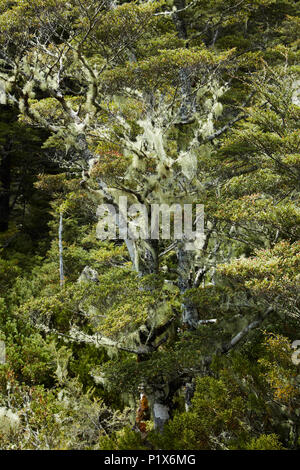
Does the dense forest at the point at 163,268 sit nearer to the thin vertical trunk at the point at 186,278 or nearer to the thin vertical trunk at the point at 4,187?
the thin vertical trunk at the point at 186,278

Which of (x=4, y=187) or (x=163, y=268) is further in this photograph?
(x=4, y=187)

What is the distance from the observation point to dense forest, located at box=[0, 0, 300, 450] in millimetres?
4594

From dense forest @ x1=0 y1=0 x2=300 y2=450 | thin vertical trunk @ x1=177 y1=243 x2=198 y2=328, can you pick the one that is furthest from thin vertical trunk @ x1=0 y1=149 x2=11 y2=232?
thin vertical trunk @ x1=177 y1=243 x2=198 y2=328

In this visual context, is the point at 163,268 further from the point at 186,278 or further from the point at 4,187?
the point at 4,187

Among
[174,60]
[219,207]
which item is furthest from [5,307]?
[174,60]

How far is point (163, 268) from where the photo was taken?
24.6 feet

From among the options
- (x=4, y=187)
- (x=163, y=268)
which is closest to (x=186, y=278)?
(x=163, y=268)

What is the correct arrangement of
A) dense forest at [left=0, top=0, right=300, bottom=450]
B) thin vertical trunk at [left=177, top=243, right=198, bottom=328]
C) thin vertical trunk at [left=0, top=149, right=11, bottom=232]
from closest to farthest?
dense forest at [left=0, top=0, right=300, bottom=450] < thin vertical trunk at [left=177, top=243, right=198, bottom=328] < thin vertical trunk at [left=0, top=149, right=11, bottom=232]

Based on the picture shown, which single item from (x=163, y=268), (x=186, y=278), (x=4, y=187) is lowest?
(x=186, y=278)

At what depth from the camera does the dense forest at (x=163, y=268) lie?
181 inches

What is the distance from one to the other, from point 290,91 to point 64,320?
6850 millimetres

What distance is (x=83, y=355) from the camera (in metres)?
8.04

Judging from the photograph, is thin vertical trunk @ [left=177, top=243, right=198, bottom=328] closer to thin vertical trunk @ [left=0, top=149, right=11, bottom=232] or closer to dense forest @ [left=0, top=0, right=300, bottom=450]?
dense forest @ [left=0, top=0, right=300, bottom=450]
